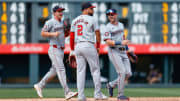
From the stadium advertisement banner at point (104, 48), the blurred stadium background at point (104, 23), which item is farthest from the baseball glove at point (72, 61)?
the stadium advertisement banner at point (104, 48)

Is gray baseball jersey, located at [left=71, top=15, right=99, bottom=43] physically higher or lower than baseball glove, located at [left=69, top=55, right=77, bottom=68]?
higher

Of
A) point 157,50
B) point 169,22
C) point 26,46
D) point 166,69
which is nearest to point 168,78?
point 166,69

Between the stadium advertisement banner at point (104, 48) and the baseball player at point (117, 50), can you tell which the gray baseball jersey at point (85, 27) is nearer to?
the baseball player at point (117, 50)

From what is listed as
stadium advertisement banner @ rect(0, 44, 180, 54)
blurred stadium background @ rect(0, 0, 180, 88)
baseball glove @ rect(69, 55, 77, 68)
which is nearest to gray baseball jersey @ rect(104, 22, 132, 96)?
baseball glove @ rect(69, 55, 77, 68)

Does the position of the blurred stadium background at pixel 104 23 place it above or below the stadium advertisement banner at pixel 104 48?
above

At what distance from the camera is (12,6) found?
87.3 feet

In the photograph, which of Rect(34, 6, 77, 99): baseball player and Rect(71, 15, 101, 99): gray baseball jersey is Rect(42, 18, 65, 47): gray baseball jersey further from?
Rect(71, 15, 101, 99): gray baseball jersey

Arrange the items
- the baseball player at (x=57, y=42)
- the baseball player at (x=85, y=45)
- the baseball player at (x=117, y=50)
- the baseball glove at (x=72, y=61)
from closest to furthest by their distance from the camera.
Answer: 1. the baseball player at (x=85, y=45)
2. the baseball glove at (x=72, y=61)
3. the baseball player at (x=117, y=50)
4. the baseball player at (x=57, y=42)

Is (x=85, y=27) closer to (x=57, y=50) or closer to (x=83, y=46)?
(x=83, y=46)

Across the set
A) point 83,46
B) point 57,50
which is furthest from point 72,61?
point 57,50

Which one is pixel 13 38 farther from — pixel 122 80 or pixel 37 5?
pixel 122 80

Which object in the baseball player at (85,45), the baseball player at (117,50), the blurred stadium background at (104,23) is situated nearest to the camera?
the baseball player at (85,45)

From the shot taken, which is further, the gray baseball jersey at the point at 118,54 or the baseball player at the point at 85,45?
the gray baseball jersey at the point at 118,54

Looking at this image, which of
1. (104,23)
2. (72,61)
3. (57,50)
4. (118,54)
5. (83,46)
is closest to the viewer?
(83,46)
